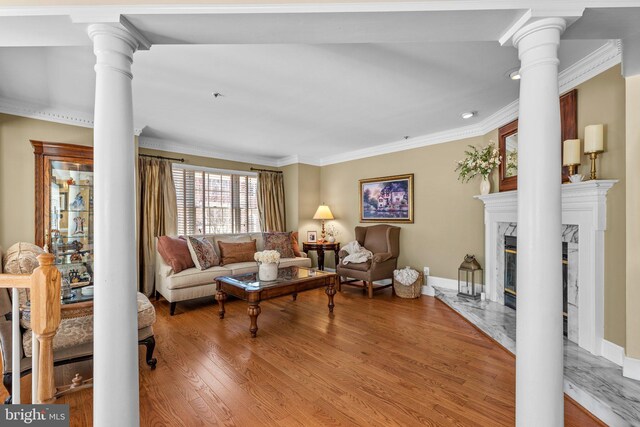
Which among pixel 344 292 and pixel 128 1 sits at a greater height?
pixel 128 1

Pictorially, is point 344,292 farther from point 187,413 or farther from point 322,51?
point 322,51

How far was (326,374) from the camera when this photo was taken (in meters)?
2.30

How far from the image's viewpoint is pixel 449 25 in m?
1.34

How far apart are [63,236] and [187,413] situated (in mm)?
2802

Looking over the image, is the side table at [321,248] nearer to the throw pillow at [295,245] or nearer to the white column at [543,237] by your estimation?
the throw pillow at [295,245]

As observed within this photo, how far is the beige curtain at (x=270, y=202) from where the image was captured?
598 cm

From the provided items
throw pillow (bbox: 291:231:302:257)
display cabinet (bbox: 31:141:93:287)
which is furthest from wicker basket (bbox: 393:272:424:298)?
display cabinet (bbox: 31:141:93:287)

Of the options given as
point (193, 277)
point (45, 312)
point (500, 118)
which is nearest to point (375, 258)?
point (500, 118)

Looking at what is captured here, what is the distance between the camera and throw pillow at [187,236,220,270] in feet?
13.7

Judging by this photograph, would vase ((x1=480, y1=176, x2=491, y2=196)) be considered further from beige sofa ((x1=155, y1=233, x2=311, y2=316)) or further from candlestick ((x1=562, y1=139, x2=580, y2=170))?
beige sofa ((x1=155, y1=233, x2=311, y2=316))

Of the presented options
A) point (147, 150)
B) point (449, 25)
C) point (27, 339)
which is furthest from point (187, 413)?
point (147, 150)

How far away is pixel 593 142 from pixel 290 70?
2.51 m

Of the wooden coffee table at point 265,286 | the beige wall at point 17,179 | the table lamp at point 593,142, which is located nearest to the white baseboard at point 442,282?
the wooden coffee table at point 265,286

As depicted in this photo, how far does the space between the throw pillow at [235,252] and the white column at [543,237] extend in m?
4.07
